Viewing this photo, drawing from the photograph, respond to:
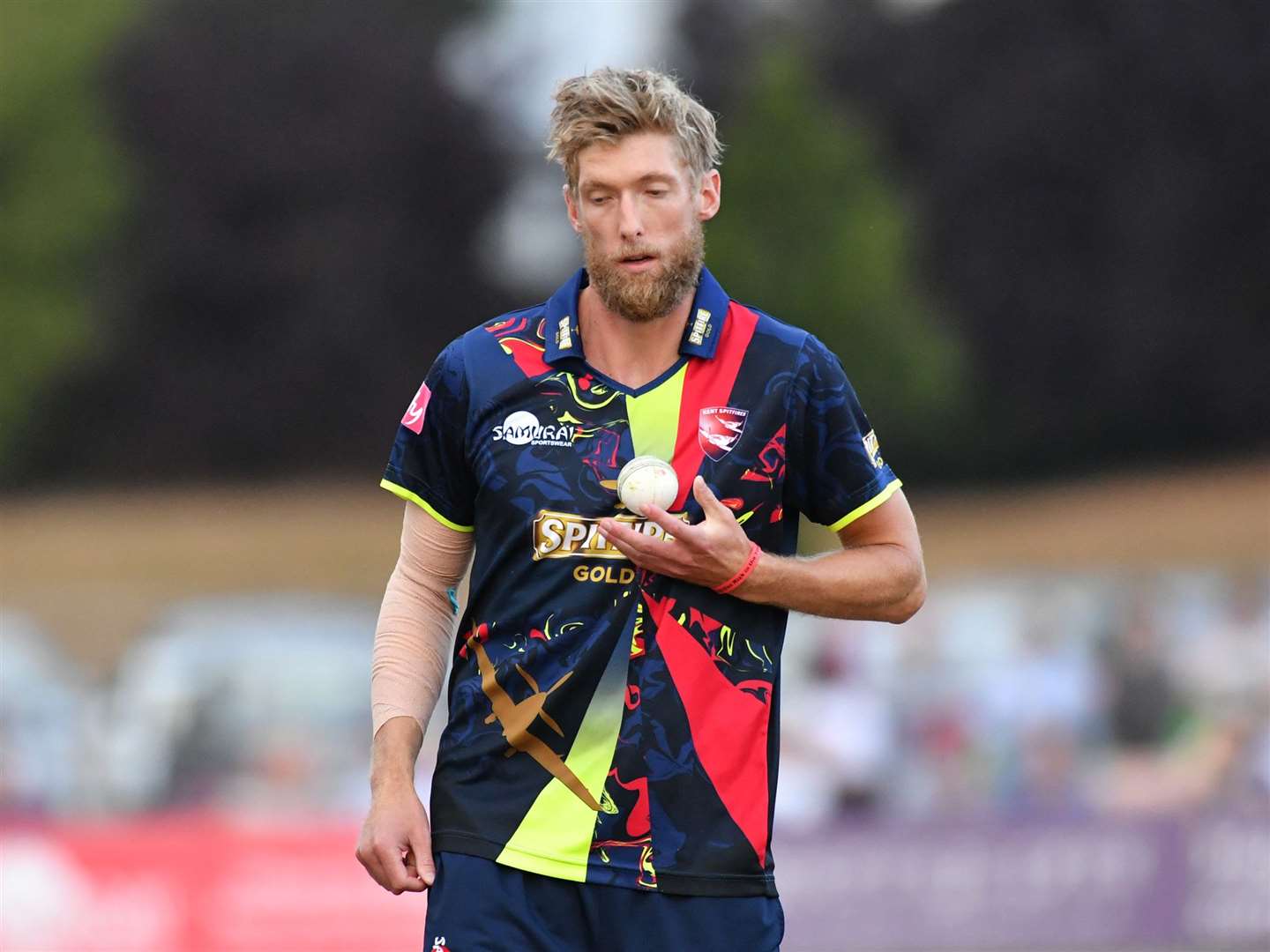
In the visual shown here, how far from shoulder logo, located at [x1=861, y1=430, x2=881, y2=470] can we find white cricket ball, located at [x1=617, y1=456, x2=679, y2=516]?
1.37 ft

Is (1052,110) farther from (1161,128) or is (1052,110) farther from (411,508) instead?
(411,508)

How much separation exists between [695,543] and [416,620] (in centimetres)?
72

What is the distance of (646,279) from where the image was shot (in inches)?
152

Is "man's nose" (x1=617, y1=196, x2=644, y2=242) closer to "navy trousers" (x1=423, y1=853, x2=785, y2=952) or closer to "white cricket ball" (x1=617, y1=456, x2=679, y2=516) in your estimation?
"white cricket ball" (x1=617, y1=456, x2=679, y2=516)

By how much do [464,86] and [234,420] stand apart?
8.64 m

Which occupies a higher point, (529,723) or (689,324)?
(689,324)

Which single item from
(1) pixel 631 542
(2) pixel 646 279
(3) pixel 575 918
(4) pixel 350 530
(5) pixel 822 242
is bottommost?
(3) pixel 575 918

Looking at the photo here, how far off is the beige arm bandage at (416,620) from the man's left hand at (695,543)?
0.48m

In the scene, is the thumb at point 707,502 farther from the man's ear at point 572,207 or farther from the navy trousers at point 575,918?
the navy trousers at point 575,918

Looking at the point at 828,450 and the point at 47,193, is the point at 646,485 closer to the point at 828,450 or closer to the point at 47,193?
the point at 828,450

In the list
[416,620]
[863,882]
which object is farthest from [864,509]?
[863,882]

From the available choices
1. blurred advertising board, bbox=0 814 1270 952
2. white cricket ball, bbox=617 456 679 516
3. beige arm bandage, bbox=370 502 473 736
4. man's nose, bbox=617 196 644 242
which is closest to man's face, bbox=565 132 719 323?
man's nose, bbox=617 196 644 242

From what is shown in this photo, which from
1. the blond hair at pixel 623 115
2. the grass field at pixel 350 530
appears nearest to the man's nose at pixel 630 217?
the blond hair at pixel 623 115

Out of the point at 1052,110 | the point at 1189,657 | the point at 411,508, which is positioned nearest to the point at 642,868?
the point at 411,508
